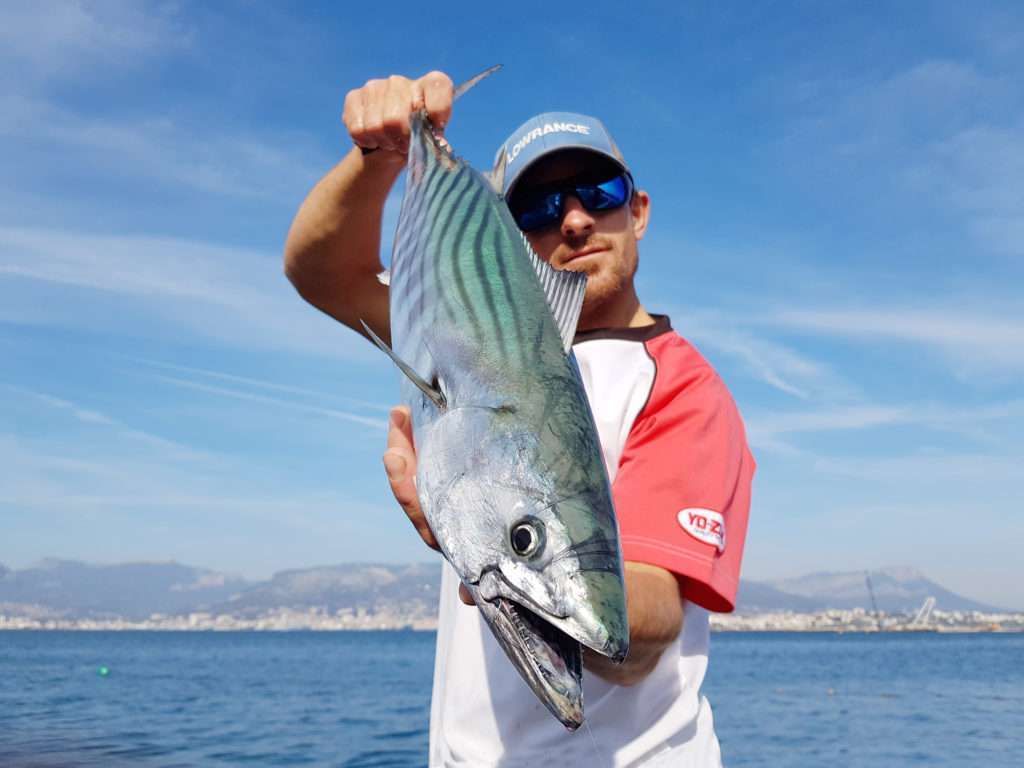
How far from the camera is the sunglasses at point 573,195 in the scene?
3.00 metres

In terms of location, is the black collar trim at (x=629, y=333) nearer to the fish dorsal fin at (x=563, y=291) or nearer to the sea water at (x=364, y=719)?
the fish dorsal fin at (x=563, y=291)

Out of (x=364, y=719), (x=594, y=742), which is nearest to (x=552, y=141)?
(x=594, y=742)

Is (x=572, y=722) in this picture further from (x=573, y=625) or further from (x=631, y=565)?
(x=631, y=565)

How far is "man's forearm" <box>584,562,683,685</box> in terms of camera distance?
2.07 m

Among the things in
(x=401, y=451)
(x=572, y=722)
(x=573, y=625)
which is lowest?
(x=572, y=722)

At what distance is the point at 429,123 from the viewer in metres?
2.42

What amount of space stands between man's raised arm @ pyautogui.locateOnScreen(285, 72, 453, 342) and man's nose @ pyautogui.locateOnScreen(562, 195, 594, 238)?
585 mm

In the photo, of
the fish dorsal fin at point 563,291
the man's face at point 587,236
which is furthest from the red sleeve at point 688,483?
the fish dorsal fin at point 563,291

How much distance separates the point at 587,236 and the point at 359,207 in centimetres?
75

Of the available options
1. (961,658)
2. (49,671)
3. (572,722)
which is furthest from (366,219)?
(961,658)

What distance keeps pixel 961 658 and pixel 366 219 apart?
9789cm

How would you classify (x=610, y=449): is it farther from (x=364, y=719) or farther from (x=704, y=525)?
(x=364, y=719)

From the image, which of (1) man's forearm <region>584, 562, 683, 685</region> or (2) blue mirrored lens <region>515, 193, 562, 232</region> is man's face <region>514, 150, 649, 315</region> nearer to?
(2) blue mirrored lens <region>515, 193, 562, 232</region>

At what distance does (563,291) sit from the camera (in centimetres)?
196
